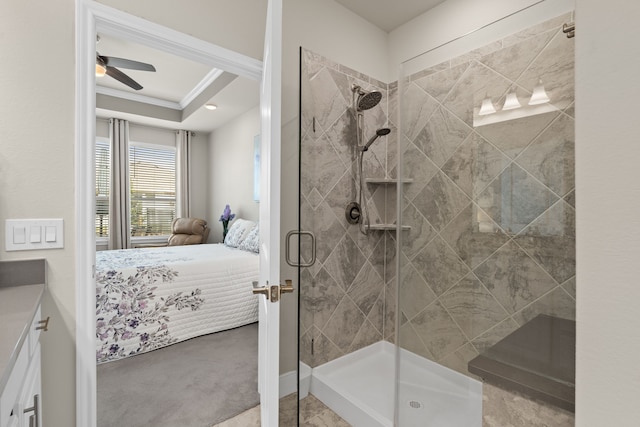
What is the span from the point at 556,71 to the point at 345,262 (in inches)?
61.2

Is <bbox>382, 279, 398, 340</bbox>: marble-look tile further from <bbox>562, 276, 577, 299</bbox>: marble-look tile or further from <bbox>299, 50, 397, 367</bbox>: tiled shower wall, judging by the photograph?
<bbox>562, 276, 577, 299</bbox>: marble-look tile

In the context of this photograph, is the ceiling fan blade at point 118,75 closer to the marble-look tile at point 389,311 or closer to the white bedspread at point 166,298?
the white bedspread at point 166,298

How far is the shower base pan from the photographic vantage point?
143 cm

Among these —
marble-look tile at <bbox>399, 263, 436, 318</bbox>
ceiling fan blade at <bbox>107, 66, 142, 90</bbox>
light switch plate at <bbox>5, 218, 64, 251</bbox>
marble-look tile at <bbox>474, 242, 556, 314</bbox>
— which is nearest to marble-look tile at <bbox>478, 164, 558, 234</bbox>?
marble-look tile at <bbox>474, 242, 556, 314</bbox>

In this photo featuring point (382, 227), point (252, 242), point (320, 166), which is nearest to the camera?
point (320, 166)

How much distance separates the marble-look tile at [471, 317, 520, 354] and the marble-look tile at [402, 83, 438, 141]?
1.06 m

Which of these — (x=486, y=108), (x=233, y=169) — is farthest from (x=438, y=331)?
(x=233, y=169)

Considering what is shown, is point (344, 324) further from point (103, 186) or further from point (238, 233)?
point (103, 186)

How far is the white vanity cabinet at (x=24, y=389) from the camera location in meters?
0.63

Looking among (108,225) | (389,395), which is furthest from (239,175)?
(389,395)

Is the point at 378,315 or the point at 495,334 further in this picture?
the point at 378,315

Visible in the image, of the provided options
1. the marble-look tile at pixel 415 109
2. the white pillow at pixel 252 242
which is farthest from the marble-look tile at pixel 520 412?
the white pillow at pixel 252 242

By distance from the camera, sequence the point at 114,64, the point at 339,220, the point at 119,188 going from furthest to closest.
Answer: the point at 119,188 → the point at 114,64 → the point at 339,220

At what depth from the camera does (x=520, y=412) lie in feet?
2.43
